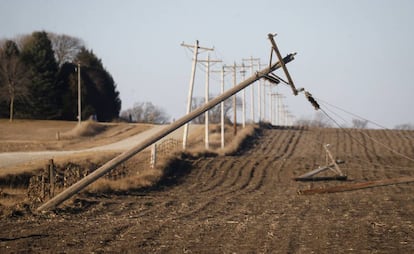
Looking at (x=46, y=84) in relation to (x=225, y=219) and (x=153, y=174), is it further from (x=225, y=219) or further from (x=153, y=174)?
(x=225, y=219)

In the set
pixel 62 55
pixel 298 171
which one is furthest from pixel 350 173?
pixel 62 55

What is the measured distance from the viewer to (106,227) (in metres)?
13.9

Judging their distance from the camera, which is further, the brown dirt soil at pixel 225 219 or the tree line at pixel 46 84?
the tree line at pixel 46 84

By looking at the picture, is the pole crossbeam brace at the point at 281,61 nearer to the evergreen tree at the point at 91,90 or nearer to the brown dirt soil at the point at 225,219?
the brown dirt soil at the point at 225,219

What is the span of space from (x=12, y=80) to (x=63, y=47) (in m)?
22.2

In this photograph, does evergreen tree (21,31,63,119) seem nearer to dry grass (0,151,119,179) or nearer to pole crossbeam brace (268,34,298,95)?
dry grass (0,151,119,179)

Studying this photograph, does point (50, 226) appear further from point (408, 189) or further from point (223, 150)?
point (223, 150)

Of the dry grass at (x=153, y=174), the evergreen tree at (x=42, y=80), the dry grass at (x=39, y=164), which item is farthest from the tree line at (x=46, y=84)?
the dry grass at (x=39, y=164)

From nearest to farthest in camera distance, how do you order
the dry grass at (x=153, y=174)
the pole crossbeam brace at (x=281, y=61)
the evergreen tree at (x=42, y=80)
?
the pole crossbeam brace at (x=281, y=61) < the dry grass at (x=153, y=174) < the evergreen tree at (x=42, y=80)

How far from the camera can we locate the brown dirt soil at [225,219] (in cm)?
1175

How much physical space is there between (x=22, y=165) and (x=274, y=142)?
35.4 meters

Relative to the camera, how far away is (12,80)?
73188 mm

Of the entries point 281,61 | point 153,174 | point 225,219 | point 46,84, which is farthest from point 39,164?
point 46,84

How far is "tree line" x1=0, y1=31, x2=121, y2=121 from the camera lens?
74.6 meters
